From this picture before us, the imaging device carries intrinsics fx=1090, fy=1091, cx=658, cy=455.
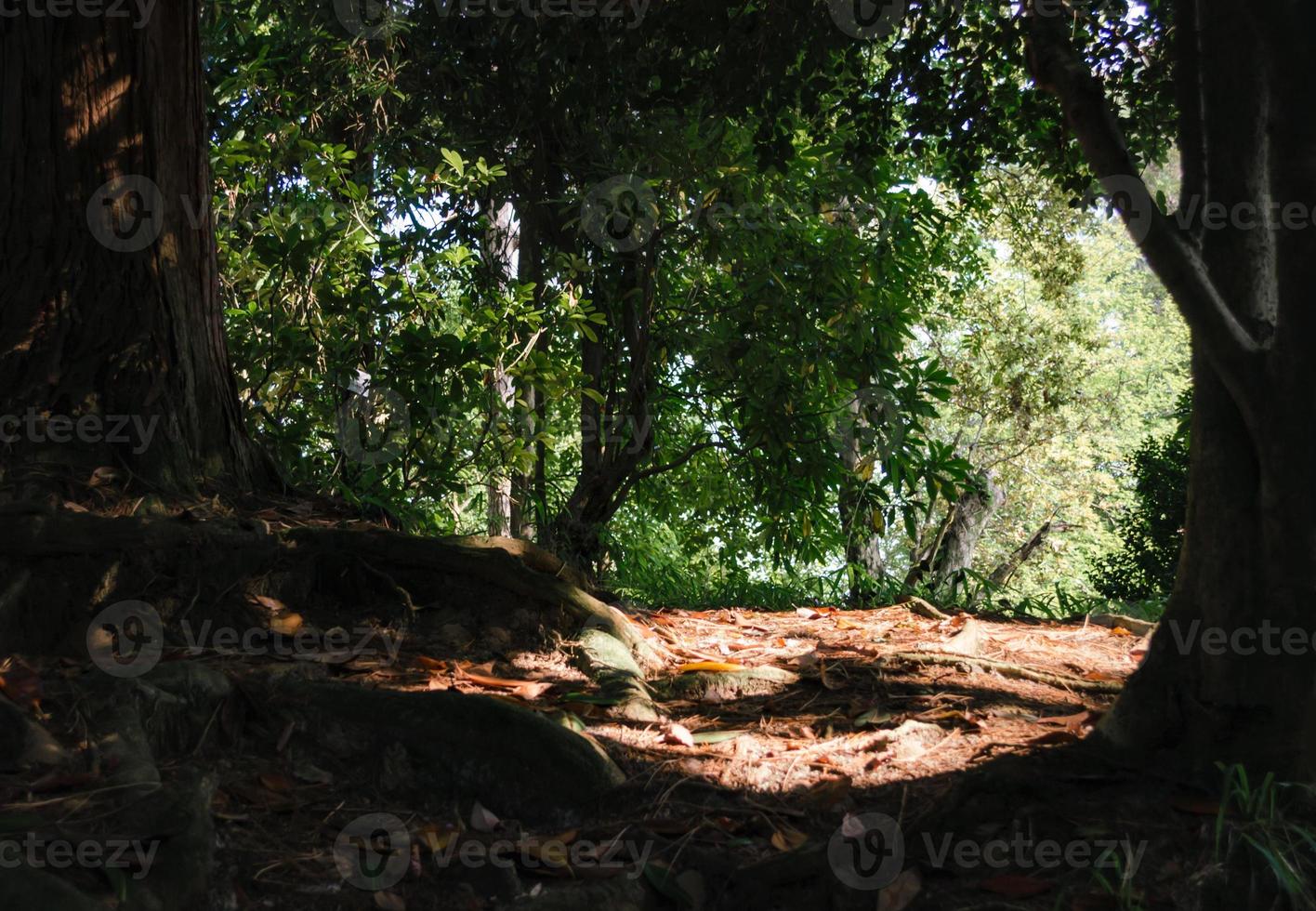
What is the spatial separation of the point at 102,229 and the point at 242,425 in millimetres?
953

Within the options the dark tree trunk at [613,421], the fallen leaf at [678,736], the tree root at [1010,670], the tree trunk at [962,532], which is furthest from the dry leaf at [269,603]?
the tree trunk at [962,532]

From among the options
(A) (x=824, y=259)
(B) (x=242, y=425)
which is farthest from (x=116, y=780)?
(A) (x=824, y=259)

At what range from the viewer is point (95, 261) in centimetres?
413

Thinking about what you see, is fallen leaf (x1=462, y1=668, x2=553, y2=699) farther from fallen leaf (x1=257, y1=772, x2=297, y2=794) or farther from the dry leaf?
fallen leaf (x1=257, y1=772, x2=297, y2=794)

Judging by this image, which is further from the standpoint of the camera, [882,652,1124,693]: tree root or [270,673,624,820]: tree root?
[882,652,1124,693]: tree root

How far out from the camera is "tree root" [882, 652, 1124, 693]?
4.17 m

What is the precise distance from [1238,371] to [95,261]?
3.89m

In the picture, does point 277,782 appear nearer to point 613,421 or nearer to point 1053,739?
point 1053,739

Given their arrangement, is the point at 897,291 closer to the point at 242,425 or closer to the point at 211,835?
the point at 242,425

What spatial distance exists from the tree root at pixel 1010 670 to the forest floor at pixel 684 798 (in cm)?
1

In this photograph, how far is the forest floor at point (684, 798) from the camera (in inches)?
101

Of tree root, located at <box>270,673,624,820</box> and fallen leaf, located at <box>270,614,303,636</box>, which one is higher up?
fallen leaf, located at <box>270,614,303,636</box>

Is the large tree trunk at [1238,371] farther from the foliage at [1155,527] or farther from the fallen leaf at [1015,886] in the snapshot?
the foliage at [1155,527]

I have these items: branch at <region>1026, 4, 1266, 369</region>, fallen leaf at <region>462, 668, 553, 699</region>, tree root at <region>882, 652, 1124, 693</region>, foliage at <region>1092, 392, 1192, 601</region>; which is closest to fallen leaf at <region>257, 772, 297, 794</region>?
fallen leaf at <region>462, 668, 553, 699</region>
